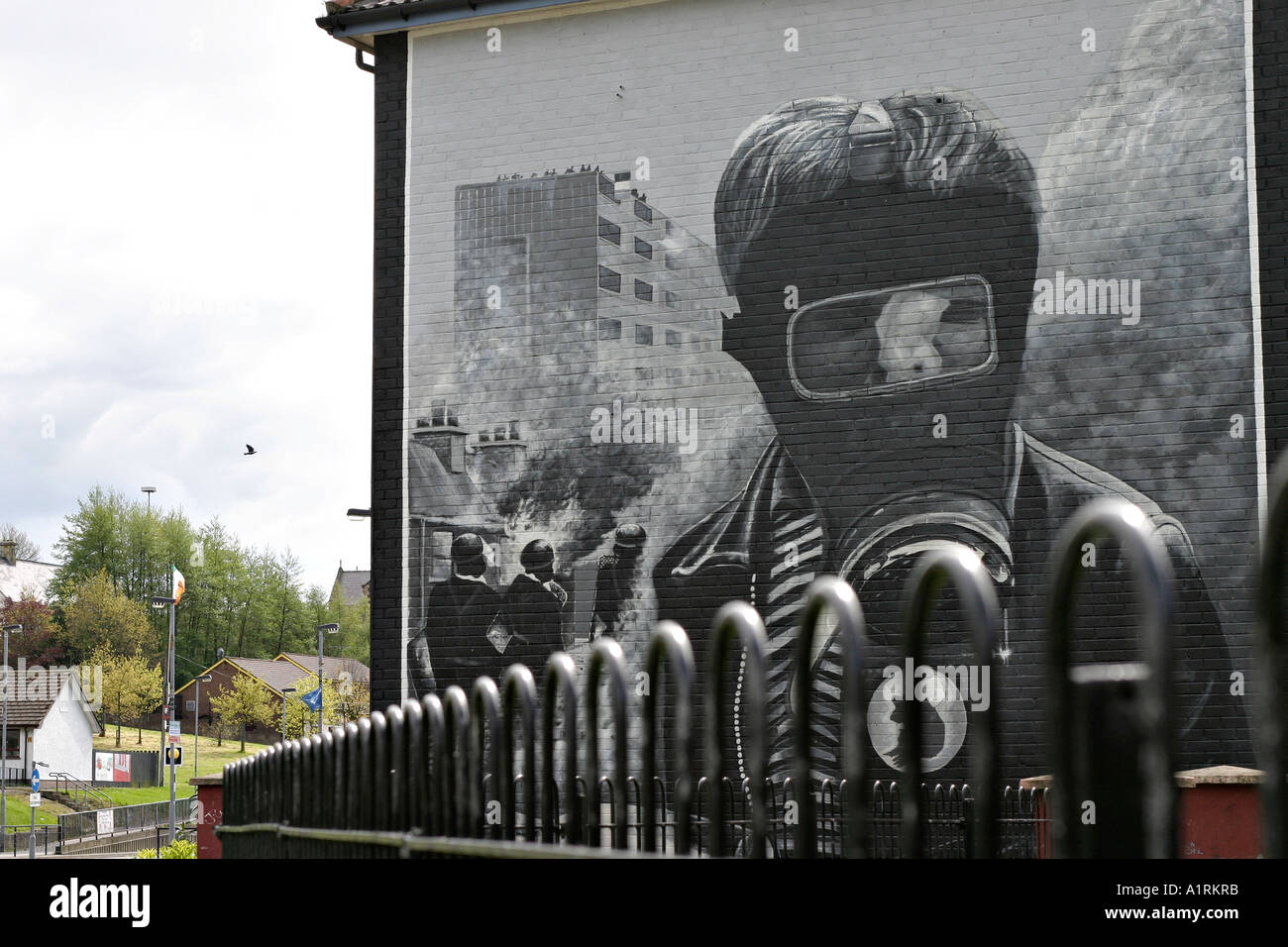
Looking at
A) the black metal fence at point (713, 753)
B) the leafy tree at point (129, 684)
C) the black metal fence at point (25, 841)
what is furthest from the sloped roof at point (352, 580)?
the black metal fence at point (713, 753)

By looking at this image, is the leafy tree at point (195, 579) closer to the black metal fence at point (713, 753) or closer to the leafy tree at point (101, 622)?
Answer: the leafy tree at point (101, 622)

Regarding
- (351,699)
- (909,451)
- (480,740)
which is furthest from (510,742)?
(351,699)

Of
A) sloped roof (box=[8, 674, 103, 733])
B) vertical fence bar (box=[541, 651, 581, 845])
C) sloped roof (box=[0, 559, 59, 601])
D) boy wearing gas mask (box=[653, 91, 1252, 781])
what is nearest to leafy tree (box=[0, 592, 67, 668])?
sloped roof (box=[0, 559, 59, 601])

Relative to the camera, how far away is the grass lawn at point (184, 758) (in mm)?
67562

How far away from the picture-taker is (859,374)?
49.0ft

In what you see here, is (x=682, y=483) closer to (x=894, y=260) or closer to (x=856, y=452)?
(x=856, y=452)

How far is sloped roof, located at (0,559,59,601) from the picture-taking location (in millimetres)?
97375

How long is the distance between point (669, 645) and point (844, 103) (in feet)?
45.2

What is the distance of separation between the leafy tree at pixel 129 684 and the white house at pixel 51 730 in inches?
247

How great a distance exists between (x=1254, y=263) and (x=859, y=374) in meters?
4.35

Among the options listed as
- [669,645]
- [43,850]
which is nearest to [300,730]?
[43,850]

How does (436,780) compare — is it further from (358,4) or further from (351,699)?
(351,699)

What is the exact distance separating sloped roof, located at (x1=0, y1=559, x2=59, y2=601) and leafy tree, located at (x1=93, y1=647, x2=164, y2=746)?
16.0 m

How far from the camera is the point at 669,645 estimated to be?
8.56 ft
